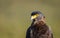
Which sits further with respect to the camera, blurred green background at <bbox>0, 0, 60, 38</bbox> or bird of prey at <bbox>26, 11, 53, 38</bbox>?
blurred green background at <bbox>0, 0, 60, 38</bbox>

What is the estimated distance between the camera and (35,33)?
968 centimetres

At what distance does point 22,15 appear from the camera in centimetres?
1579

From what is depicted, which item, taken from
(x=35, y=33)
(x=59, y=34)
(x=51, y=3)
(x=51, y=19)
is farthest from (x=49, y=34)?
(x=51, y=3)

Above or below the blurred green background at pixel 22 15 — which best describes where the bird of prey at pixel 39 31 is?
below

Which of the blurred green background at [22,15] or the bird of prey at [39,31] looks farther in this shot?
the blurred green background at [22,15]

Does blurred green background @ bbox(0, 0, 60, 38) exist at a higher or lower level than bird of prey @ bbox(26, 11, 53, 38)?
higher

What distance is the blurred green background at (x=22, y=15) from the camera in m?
14.2

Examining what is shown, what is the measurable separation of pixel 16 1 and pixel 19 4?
18 centimetres

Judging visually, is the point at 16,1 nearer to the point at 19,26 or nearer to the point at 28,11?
the point at 28,11

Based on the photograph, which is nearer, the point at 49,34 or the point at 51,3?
the point at 49,34

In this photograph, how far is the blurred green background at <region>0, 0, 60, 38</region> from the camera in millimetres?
14250

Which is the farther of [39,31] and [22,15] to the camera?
[22,15]

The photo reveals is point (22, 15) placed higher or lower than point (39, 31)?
higher

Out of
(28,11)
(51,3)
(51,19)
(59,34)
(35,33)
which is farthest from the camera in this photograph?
(51,3)
